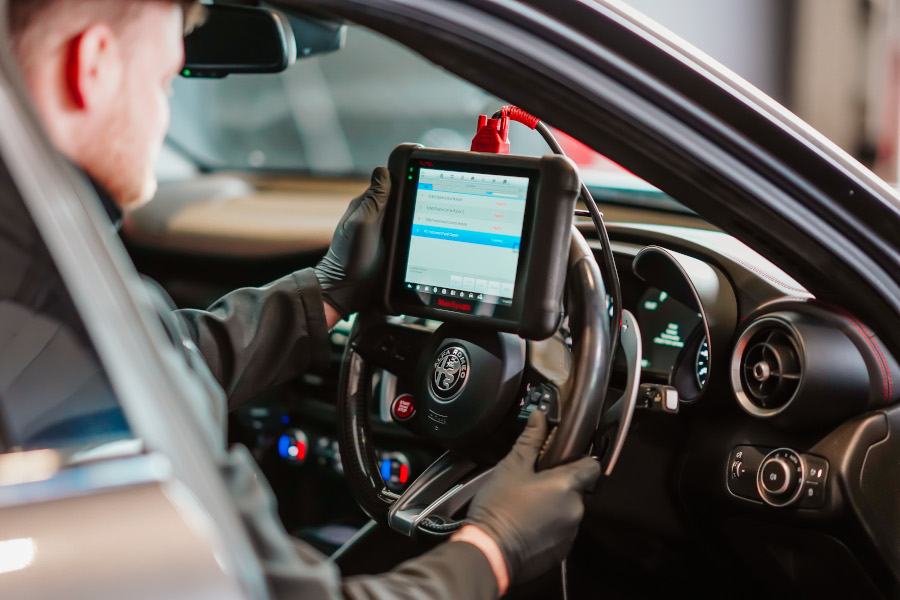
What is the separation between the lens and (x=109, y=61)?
965mm

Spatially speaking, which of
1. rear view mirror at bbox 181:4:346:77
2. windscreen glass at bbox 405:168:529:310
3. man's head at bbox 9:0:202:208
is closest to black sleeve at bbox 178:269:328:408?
windscreen glass at bbox 405:168:529:310

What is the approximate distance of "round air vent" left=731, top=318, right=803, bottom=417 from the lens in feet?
4.62

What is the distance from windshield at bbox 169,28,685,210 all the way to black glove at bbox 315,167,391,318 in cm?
214

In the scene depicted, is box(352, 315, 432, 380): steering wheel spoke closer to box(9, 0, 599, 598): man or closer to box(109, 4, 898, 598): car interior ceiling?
box(109, 4, 898, 598): car interior ceiling

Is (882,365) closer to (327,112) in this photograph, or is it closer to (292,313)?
(292,313)

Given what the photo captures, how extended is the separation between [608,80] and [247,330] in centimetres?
88

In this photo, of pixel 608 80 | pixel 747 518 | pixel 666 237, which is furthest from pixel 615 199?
pixel 608 80

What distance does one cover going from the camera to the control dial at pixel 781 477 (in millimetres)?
1409

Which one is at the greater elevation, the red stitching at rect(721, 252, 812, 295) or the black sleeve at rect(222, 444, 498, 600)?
the red stitching at rect(721, 252, 812, 295)

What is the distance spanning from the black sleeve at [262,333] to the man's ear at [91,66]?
72 centimetres

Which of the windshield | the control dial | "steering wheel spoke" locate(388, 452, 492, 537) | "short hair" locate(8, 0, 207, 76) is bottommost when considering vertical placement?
"steering wheel spoke" locate(388, 452, 492, 537)

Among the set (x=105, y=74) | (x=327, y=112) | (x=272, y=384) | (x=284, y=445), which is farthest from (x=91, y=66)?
(x=327, y=112)

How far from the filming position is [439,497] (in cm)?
158

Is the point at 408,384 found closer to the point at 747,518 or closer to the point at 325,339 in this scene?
the point at 325,339
